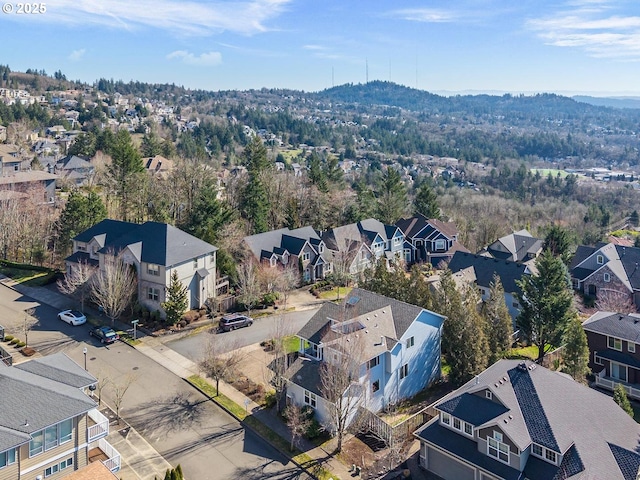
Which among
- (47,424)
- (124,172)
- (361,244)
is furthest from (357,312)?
(124,172)

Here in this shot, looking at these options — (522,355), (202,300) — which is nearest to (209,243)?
(202,300)

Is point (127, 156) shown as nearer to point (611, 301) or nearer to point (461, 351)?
point (461, 351)

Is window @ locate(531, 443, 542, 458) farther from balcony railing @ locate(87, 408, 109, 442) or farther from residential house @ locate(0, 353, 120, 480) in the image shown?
balcony railing @ locate(87, 408, 109, 442)

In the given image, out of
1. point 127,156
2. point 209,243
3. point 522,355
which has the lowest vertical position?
point 522,355

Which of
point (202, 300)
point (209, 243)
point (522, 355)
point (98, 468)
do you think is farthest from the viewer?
point (209, 243)

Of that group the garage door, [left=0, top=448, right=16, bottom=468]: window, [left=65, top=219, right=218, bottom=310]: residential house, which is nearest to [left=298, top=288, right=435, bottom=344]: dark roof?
the garage door

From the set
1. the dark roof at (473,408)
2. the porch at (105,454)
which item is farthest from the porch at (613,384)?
the porch at (105,454)

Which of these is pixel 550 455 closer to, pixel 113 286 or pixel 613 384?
pixel 613 384
